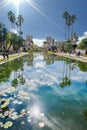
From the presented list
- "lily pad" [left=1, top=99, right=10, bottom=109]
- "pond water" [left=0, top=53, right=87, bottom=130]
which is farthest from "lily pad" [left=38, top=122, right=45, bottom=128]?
"lily pad" [left=1, top=99, right=10, bottom=109]

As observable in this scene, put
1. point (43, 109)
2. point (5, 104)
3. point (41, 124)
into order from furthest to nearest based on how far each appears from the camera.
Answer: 1. point (5, 104)
2. point (43, 109)
3. point (41, 124)

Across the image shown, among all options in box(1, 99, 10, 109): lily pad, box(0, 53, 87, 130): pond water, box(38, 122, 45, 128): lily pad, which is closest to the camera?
box(38, 122, 45, 128): lily pad

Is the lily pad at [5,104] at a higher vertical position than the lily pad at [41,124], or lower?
higher

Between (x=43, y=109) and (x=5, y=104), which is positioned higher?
(x=5, y=104)

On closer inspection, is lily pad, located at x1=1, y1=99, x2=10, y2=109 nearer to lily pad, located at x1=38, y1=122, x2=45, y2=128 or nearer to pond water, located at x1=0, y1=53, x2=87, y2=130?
pond water, located at x1=0, y1=53, x2=87, y2=130

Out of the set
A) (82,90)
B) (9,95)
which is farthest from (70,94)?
(9,95)

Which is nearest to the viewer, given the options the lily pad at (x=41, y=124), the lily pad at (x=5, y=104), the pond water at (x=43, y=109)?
the lily pad at (x=41, y=124)

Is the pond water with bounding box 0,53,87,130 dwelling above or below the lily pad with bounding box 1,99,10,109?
below

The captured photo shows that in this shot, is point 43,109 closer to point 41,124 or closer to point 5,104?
point 41,124

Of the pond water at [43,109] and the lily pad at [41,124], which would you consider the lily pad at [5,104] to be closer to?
the pond water at [43,109]

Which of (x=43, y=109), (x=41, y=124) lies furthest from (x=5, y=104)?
(x=41, y=124)

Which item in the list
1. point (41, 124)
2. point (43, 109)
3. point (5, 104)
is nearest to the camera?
point (41, 124)

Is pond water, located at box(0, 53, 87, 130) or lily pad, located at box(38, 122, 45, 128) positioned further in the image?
pond water, located at box(0, 53, 87, 130)

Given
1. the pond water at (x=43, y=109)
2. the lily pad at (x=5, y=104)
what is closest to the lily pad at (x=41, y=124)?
the pond water at (x=43, y=109)
